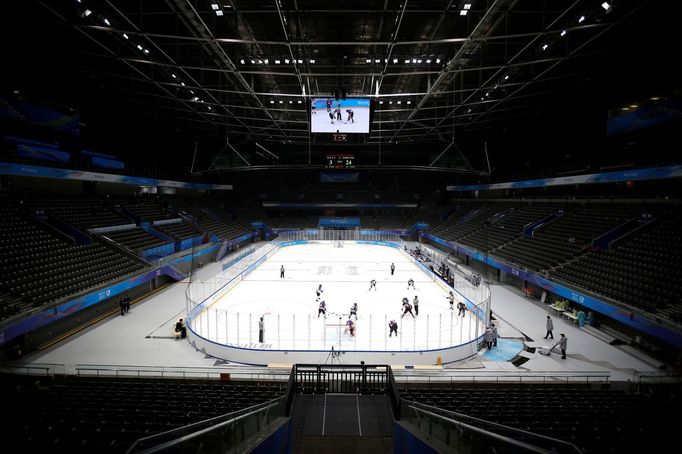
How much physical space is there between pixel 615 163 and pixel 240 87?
24.9 m

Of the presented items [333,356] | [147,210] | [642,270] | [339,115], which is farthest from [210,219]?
[642,270]

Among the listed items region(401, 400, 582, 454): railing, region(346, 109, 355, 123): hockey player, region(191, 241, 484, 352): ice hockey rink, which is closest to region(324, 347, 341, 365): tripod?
region(191, 241, 484, 352): ice hockey rink

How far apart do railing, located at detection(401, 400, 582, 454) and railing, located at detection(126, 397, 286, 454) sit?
8.11ft

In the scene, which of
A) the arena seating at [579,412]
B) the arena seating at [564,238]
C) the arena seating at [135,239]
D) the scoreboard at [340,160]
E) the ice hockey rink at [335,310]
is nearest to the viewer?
the arena seating at [579,412]

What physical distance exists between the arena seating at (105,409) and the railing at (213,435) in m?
0.88

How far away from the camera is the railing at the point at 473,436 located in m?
3.54

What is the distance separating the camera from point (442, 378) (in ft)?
36.8

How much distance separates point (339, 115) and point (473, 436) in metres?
15.4

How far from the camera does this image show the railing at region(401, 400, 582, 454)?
3543 millimetres

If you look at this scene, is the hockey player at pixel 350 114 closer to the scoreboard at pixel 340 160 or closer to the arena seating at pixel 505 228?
Result: the scoreboard at pixel 340 160

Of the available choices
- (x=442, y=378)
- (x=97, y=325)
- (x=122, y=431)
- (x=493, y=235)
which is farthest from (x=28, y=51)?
(x=493, y=235)

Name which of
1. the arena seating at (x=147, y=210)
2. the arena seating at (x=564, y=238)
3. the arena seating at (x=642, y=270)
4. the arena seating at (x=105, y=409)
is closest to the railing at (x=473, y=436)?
the arena seating at (x=105, y=409)

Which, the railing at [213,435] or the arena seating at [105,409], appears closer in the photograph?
the railing at [213,435]

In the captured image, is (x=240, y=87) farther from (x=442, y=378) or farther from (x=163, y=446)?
(x=163, y=446)
